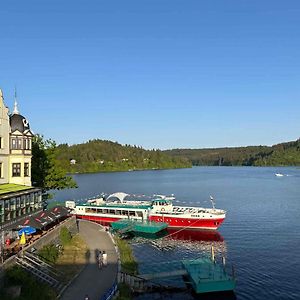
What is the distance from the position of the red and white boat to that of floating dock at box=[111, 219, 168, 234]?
381 centimetres

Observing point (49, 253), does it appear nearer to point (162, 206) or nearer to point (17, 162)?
point (17, 162)

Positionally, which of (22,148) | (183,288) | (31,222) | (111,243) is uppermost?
(22,148)

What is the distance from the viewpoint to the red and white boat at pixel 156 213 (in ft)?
227

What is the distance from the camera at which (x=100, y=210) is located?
7800 cm

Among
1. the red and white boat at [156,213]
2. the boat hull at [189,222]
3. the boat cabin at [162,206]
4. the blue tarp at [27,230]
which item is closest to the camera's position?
the blue tarp at [27,230]

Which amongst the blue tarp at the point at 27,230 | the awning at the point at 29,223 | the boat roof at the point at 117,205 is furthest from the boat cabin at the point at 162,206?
the blue tarp at the point at 27,230

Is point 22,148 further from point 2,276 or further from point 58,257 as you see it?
point 2,276

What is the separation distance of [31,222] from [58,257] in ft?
14.1

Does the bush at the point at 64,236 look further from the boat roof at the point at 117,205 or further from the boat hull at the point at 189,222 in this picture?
the boat roof at the point at 117,205

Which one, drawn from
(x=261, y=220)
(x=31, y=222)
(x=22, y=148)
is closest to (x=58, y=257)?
(x=31, y=222)

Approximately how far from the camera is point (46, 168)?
6700 centimetres

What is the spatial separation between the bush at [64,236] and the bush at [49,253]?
409 cm

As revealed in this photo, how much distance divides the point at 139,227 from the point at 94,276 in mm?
30868

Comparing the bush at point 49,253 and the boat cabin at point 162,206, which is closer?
the bush at point 49,253
